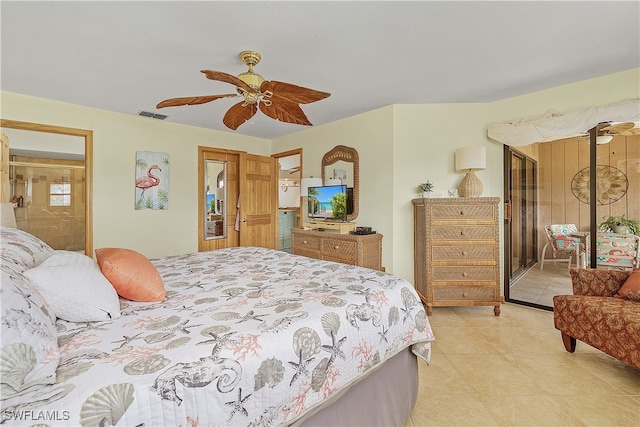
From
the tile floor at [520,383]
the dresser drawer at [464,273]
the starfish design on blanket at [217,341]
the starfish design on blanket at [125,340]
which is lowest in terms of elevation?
the tile floor at [520,383]

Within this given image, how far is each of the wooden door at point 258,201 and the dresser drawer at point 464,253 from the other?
294 cm

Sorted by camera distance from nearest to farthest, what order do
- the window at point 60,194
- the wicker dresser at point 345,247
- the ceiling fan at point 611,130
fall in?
the ceiling fan at point 611,130, the wicker dresser at point 345,247, the window at point 60,194

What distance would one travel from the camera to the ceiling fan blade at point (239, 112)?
2.28 metres

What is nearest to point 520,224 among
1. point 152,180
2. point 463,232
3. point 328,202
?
point 463,232

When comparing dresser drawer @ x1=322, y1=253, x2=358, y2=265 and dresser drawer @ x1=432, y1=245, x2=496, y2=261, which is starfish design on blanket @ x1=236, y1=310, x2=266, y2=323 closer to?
dresser drawer @ x1=322, y1=253, x2=358, y2=265

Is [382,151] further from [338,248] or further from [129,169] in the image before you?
[129,169]

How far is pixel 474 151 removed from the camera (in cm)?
318

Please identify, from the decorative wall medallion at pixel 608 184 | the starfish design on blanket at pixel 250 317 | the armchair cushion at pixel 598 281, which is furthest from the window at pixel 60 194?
the decorative wall medallion at pixel 608 184

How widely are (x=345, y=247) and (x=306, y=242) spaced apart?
0.71 meters

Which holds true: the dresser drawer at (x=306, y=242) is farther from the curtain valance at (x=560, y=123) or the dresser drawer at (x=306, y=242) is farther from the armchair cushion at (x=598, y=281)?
the armchair cushion at (x=598, y=281)

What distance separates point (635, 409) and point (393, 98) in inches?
123

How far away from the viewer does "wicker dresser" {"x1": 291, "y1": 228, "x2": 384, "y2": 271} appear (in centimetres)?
337

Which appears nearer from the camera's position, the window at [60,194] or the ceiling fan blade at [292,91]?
the ceiling fan blade at [292,91]

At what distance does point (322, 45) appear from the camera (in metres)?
2.20
